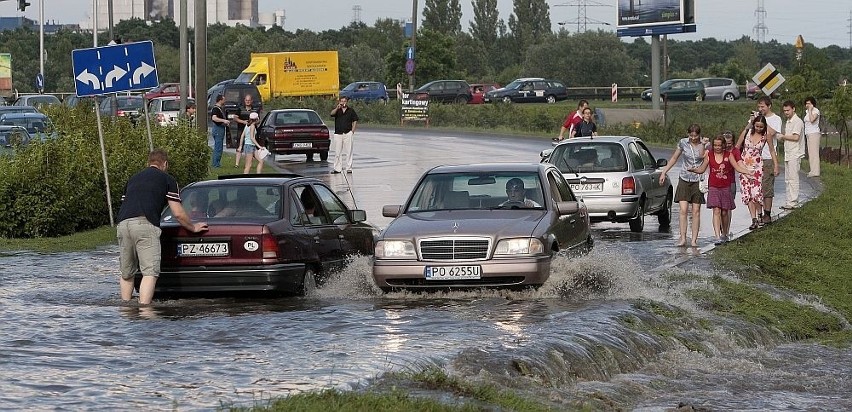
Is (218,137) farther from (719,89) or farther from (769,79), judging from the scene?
(719,89)

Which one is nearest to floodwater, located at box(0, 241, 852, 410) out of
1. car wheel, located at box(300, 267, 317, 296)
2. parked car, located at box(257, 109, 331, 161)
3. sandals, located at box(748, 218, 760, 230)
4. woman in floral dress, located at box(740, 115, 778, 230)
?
car wheel, located at box(300, 267, 317, 296)

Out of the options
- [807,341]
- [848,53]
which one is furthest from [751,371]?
[848,53]

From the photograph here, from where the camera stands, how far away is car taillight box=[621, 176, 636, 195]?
2205 centimetres

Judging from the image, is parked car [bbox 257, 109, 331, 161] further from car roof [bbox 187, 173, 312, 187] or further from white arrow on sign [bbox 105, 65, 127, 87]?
car roof [bbox 187, 173, 312, 187]

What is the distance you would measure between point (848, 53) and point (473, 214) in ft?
601

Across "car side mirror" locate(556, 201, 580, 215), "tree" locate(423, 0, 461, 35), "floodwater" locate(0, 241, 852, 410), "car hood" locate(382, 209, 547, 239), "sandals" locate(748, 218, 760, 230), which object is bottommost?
"floodwater" locate(0, 241, 852, 410)

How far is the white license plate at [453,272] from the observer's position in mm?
13867

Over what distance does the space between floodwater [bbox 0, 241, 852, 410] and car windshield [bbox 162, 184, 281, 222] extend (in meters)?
0.86

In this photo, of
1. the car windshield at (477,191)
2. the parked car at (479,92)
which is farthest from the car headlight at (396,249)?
the parked car at (479,92)

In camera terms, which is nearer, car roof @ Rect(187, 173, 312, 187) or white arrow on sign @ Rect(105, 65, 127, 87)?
car roof @ Rect(187, 173, 312, 187)

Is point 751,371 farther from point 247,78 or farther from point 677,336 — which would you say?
point 247,78

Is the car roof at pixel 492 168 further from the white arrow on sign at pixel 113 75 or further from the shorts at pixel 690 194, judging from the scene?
the white arrow on sign at pixel 113 75

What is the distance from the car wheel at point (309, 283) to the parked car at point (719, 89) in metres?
66.0

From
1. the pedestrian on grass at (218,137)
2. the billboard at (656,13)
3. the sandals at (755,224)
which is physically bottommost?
the sandals at (755,224)
